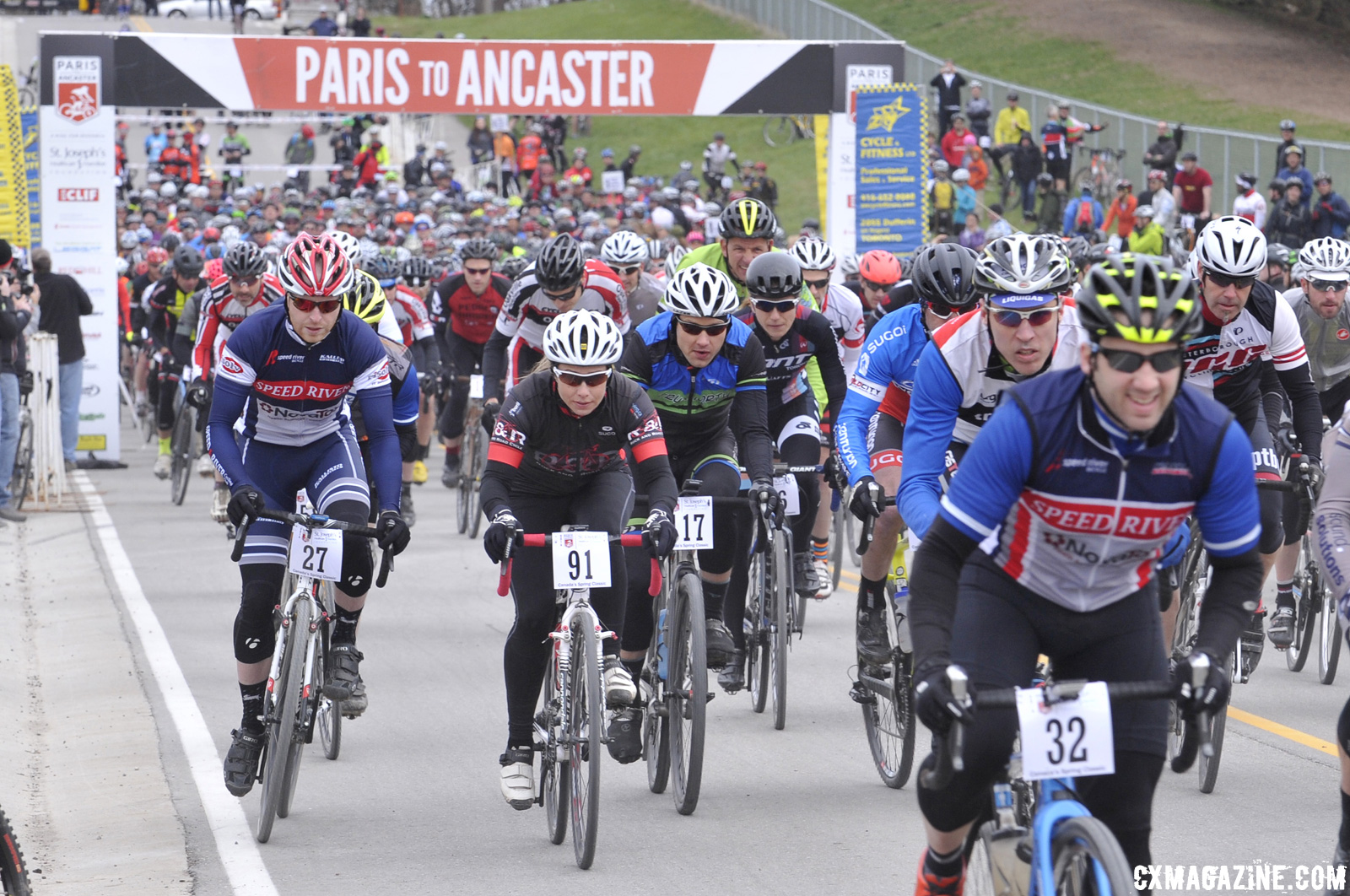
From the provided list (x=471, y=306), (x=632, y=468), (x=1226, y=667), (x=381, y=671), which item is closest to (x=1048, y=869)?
(x=1226, y=667)

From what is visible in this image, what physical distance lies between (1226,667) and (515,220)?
29.4 meters

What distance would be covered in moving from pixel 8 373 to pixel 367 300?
6415mm

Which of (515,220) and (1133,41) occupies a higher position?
(1133,41)

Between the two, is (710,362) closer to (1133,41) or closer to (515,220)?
(515,220)

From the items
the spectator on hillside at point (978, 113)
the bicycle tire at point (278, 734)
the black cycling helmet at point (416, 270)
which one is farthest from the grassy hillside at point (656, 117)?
the bicycle tire at point (278, 734)

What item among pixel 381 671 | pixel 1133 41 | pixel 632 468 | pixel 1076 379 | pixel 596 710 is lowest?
pixel 381 671

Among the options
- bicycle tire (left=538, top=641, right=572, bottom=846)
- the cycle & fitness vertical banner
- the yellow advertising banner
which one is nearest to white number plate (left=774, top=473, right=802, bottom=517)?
bicycle tire (left=538, top=641, right=572, bottom=846)

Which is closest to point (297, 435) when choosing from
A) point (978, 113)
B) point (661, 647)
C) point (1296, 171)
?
point (661, 647)

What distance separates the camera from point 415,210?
3644 cm

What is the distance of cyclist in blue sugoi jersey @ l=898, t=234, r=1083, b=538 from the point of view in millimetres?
5539

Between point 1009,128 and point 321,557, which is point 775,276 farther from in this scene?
point 1009,128

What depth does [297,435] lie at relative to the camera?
762 centimetres

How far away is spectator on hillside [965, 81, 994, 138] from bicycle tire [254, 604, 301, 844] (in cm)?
3163

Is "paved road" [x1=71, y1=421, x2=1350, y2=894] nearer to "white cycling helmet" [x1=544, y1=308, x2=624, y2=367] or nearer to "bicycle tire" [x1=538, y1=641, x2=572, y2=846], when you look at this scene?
"bicycle tire" [x1=538, y1=641, x2=572, y2=846]
